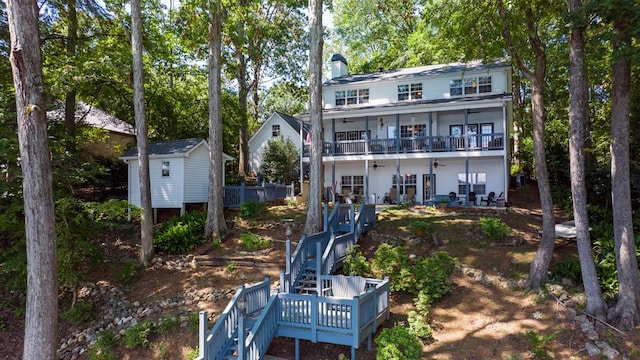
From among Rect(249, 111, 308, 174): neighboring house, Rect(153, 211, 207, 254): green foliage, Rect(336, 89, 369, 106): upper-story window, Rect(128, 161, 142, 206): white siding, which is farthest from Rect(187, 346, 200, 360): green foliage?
Rect(249, 111, 308, 174): neighboring house

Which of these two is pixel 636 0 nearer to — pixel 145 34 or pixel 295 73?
pixel 145 34

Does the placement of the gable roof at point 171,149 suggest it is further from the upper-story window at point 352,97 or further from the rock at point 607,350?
the rock at point 607,350

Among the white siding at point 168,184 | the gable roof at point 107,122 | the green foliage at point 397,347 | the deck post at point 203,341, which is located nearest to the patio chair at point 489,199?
the green foliage at point 397,347

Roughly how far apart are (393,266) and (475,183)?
40.7 ft

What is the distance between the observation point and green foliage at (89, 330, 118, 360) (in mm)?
8766

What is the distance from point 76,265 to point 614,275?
14643mm

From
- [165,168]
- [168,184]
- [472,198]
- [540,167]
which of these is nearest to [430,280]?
[540,167]

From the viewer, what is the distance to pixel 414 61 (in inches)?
1091

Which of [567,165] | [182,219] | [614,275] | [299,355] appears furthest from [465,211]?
[182,219]

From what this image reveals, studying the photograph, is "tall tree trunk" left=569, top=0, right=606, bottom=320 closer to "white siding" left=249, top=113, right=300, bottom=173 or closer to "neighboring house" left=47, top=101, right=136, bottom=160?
"white siding" left=249, top=113, right=300, bottom=173

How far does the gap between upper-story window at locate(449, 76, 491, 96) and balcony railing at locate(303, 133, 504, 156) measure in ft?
10.3

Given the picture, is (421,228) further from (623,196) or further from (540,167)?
(623,196)

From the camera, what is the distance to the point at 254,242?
42.2 ft

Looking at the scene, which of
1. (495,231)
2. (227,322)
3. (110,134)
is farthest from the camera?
(110,134)
